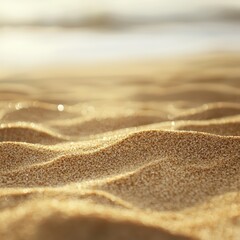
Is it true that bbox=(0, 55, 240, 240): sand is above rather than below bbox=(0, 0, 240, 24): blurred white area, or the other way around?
below

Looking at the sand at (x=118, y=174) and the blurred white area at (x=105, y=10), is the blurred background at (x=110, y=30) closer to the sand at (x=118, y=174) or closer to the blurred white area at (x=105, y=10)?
the blurred white area at (x=105, y=10)

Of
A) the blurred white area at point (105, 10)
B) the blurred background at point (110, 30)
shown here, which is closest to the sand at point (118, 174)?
the blurred background at point (110, 30)

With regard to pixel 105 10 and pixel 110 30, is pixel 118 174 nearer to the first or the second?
pixel 110 30

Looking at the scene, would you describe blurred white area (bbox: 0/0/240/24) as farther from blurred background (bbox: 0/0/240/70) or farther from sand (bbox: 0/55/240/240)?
sand (bbox: 0/55/240/240)

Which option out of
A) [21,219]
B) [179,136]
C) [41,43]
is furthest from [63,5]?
[21,219]

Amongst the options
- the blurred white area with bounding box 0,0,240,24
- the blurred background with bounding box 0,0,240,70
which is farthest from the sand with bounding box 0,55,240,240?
the blurred white area with bounding box 0,0,240,24

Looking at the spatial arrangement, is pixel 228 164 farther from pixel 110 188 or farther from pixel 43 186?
pixel 43 186
